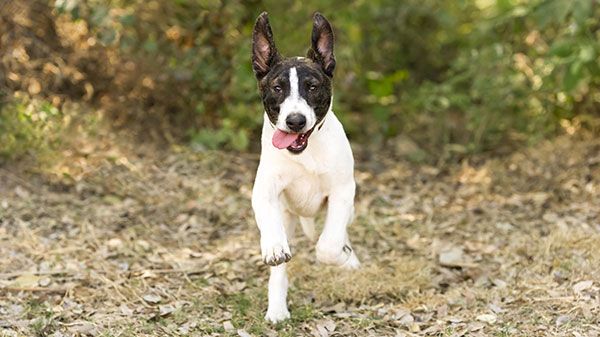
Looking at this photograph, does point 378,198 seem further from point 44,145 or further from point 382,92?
point 44,145

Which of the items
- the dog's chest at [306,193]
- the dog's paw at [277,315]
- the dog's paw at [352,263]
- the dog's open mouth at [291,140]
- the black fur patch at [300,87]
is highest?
the black fur patch at [300,87]

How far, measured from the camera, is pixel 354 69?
9328 mm

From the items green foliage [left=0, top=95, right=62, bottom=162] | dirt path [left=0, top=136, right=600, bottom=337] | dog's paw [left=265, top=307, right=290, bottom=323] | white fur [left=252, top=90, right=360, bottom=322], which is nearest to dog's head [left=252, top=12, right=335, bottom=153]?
white fur [left=252, top=90, right=360, bottom=322]

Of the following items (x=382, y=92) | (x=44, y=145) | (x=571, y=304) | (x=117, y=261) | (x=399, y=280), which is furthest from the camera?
(x=382, y=92)

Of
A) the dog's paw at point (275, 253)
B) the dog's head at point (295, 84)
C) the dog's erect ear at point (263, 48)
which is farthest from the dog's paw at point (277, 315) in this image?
the dog's erect ear at point (263, 48)

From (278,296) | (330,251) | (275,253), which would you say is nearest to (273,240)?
(275,253)

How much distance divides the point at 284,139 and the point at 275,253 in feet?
1.81

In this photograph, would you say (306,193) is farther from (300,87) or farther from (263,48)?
(263,48)

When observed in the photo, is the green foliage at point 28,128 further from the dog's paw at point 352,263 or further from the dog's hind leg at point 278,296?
the dog's hind leg at point 278,296

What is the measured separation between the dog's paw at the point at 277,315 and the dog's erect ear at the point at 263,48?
122 centimetres

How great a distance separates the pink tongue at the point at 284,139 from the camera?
464cm

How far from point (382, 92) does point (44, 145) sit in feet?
10.7

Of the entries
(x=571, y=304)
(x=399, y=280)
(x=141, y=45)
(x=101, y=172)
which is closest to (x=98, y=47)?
(x=141, y=45)

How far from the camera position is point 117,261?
6.04 m
